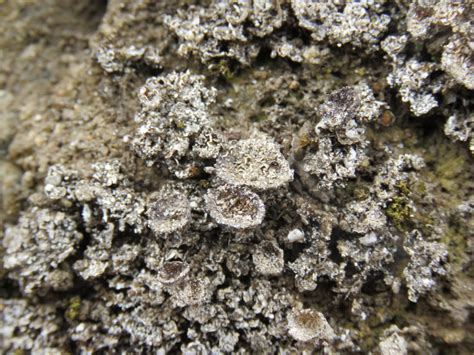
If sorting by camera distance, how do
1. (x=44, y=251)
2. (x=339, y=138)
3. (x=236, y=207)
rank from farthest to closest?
(x=44, y=251), (x=339, y=138), (x=236, y=207)

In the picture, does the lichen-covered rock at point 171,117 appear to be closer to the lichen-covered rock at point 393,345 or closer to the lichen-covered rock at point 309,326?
the lichen-covered rock at point 309,326

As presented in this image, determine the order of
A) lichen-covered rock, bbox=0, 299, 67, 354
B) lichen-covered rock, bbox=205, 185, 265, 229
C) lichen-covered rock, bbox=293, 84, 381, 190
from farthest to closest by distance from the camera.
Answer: lichen-covered rock, bbox=0, 299, 67, 354, lichen-covered rock, bbox=293, 84, 381, 190, lichen-covered rock, bbox=205, 185, 265, 229

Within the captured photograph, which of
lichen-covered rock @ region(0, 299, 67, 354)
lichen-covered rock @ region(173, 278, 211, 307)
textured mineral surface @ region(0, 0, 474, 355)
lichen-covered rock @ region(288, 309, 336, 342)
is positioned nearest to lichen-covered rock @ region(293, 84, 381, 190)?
textured mineral surface @ region(0, 0, 474, 355)

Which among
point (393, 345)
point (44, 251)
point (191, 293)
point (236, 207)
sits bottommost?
point (44, 251)

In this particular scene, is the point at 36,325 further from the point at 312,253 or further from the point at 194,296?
the point at 312,253

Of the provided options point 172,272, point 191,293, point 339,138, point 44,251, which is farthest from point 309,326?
point 44,251

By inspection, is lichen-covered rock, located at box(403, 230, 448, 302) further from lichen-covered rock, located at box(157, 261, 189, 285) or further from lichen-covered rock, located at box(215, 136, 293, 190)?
lichen-covered rock, located at box(157, 261, 189, 285)

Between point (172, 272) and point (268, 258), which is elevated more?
point (268, 258)

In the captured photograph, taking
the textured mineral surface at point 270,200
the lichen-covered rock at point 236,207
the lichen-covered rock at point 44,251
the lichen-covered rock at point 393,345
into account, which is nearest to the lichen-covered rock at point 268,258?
the textured mineral surface at point 270,200

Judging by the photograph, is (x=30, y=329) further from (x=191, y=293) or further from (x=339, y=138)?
(x=339, y=138)
